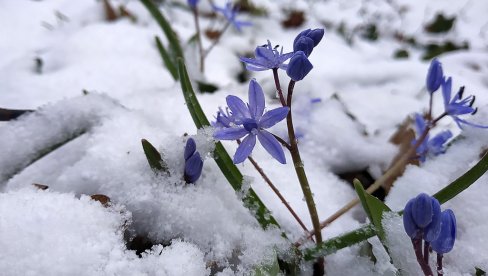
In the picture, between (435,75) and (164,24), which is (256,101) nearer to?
(435,75)

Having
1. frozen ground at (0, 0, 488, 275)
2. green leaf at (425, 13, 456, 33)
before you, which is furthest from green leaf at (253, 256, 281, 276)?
green leaf at (425, 13, 456, 33)

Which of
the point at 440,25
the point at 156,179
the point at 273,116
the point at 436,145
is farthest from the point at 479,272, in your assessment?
the point at 440,25

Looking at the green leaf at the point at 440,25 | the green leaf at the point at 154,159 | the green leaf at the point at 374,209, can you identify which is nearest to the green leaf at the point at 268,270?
the green leaf at the point at 374,209

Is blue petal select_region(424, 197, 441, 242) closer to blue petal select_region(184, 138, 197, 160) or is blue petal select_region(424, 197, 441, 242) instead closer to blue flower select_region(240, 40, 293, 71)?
blue flower select_region(240, 40, 293, 71)

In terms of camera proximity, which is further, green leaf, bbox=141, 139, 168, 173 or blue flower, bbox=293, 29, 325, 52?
green leaf, bbox=141, 139, 168, 173

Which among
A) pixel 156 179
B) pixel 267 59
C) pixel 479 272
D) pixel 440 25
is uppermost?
pixel 267 59

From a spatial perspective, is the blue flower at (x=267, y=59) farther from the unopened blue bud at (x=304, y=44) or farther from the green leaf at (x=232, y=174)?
the green leaf at (x=232, y=174)

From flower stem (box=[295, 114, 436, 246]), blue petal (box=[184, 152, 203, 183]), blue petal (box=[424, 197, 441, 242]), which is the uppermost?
blue petal (box=[424, 197, 441, 242])
